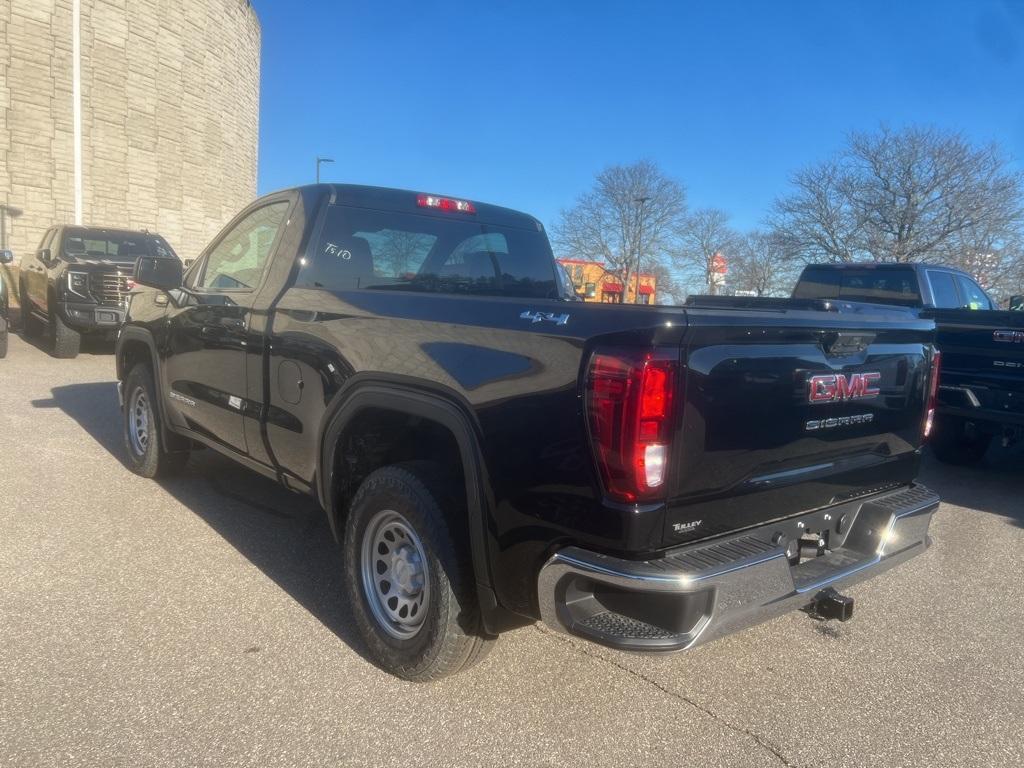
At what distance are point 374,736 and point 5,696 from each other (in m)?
1.38

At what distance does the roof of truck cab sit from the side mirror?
110 cm

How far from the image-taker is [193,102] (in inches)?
885

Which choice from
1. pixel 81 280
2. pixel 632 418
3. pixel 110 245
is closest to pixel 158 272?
pixel 632 418

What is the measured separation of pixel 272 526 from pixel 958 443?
6.30 meters

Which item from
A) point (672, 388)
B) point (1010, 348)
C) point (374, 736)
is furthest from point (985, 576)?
point (374, 736)

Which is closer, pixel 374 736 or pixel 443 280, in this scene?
pixel 374 736

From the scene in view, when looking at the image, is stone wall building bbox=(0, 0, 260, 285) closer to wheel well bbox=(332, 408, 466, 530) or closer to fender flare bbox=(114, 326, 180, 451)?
fender flare bbox=(114, 326, 180, 451)

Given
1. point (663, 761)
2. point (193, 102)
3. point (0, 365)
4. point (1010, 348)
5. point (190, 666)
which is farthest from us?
point (193, 102)

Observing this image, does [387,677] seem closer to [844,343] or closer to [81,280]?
[844,343]

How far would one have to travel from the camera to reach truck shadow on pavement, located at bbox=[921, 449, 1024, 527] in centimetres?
614

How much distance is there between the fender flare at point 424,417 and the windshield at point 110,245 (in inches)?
393

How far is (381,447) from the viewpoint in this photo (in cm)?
338

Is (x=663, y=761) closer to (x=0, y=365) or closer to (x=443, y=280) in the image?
(x=443, y=280)

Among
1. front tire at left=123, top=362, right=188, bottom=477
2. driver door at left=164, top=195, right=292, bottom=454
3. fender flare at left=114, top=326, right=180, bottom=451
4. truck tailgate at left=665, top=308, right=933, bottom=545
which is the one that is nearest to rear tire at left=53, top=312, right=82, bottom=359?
front tire at left=123, top=362, right=188, bottom=477
